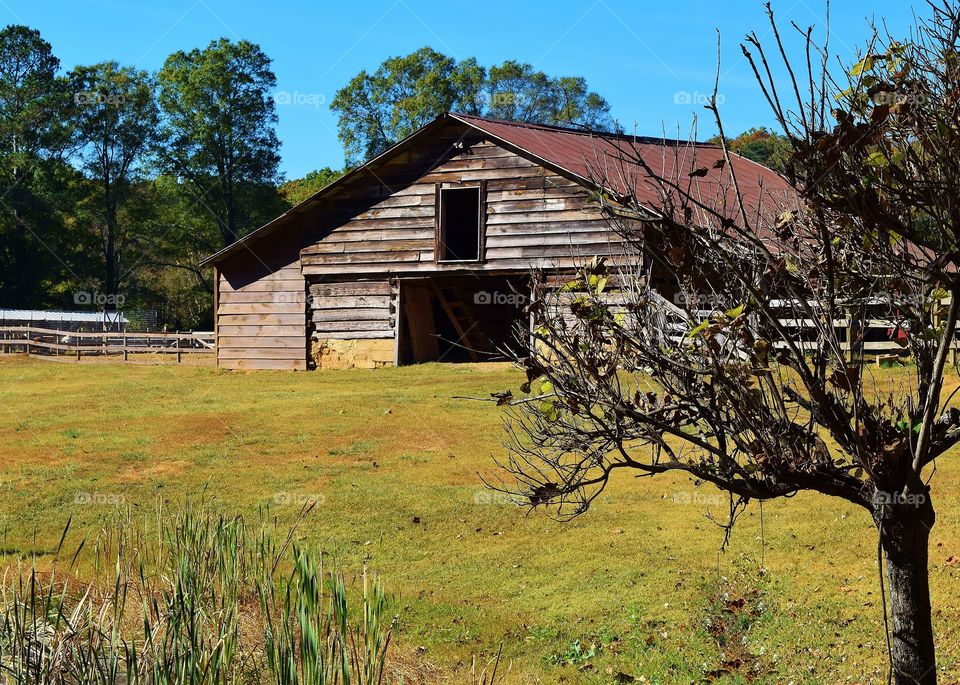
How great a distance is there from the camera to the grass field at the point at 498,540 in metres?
8.50

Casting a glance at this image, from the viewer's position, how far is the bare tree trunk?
19.2 ft

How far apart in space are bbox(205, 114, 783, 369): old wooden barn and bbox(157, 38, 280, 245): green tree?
101 ft

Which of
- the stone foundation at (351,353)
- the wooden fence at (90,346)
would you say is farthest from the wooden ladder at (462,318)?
the wooden fence at (90,346)

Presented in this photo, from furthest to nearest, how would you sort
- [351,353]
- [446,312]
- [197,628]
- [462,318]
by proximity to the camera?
[462,318]
[446,312]
[351,353]
[197,628]

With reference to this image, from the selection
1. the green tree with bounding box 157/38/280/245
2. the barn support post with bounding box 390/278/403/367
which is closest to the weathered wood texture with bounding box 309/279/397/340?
the barn support post with bounding box 390/278/403/367

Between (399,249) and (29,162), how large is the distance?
126 feet

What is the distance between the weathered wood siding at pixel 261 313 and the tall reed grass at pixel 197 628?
18.7m

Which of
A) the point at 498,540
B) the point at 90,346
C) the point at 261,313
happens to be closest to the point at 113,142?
the point at 90,346

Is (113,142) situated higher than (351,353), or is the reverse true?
(113,142)

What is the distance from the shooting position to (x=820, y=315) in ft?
17.7

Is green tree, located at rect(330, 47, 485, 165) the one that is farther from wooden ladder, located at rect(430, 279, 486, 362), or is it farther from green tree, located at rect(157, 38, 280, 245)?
wooden ladder, located at rect(430, 279, 486, 362)

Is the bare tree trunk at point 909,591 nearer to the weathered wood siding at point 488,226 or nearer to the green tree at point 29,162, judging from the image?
the weathered wood siding at point 488,226

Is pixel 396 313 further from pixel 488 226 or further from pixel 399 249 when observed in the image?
pixel 488 226

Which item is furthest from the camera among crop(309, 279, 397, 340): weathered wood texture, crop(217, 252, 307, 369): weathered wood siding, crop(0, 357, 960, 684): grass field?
crop(217, 252, 307, 369): weathered wood siding
